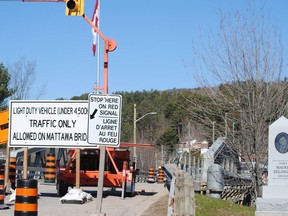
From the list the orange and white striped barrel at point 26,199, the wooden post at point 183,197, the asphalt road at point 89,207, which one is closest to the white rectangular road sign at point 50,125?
the asphalt road at point 89,207

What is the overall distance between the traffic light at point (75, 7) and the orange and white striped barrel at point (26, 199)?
521 cm

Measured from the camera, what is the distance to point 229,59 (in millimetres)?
19969

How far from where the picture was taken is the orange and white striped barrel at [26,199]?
9.64 metres

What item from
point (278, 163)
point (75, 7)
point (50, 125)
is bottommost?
point (278, 163)

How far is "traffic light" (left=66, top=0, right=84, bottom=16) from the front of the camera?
13625 mm

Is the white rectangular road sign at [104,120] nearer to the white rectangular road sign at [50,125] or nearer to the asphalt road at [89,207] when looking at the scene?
the white rectangular road sign at [50,125]

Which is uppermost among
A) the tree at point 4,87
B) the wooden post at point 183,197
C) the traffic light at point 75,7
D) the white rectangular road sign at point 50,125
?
the tree at point 4,87

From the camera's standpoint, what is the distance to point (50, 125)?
12.8 m

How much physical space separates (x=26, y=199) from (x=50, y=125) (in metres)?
3.29

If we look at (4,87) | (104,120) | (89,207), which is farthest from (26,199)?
(4,87)

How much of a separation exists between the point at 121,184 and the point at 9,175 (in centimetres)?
374

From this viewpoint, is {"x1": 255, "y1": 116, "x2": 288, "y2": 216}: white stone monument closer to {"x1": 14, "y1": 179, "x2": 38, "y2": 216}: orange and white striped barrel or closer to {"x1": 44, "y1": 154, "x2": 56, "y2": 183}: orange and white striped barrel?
{"x1": 14, "y1": 179, "x2": 38, "y2": 216}: orange and white striped barrel

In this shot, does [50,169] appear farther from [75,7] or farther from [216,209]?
[75,7]

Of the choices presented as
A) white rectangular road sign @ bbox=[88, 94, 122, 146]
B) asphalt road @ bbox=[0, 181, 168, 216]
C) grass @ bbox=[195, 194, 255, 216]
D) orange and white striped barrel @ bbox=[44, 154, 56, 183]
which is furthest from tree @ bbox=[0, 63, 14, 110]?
white rectangular road sign @ bbox=[88, 94, 122, 146]
